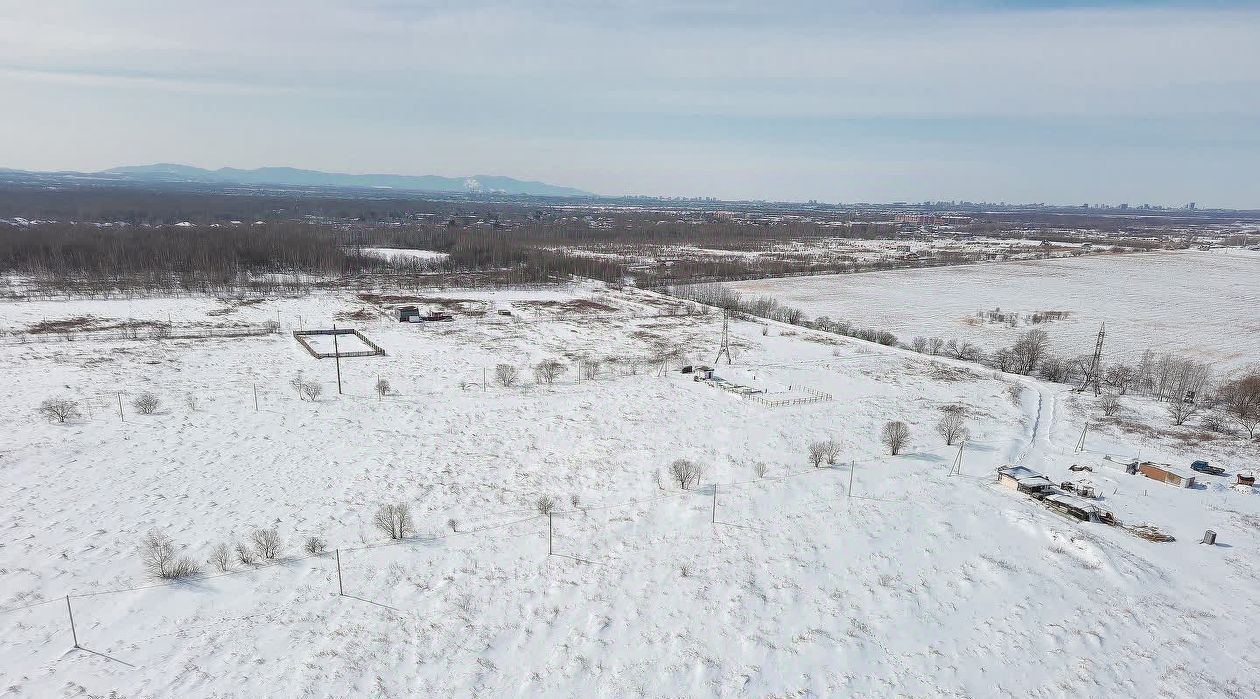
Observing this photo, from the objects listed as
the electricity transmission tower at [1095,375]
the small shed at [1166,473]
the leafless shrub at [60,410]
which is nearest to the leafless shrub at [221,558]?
the leafless shrub at [60,410]

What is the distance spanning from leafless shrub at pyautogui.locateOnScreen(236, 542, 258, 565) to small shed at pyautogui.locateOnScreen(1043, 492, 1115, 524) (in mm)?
22794

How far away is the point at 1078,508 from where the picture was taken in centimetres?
1859

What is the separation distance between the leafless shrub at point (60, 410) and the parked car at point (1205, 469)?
42.4 m

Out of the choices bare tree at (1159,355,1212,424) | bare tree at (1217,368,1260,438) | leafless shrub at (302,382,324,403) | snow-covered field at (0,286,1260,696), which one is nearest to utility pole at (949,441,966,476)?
snow-covered field at (0,286,1260,696)

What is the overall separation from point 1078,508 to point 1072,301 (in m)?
58.3

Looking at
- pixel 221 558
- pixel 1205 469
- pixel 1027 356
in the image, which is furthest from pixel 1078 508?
pixel 1027 356

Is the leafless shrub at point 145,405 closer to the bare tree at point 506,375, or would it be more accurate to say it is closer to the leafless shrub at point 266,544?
the leafless shrub at point 266,544

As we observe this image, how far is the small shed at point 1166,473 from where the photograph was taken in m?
21.0

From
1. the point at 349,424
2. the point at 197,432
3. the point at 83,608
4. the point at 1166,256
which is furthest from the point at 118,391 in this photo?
the point at 1166,256

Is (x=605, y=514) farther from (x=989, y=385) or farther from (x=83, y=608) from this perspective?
(x=989, y=385)

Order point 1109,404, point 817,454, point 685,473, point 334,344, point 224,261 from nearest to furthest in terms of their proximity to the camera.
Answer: point 685,473
point 817,454
point 1109,404
point 334,344
point 224,261

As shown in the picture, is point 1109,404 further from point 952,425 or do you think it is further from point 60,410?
point 60,410

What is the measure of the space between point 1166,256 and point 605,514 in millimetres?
131256

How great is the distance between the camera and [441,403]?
28.2 m
